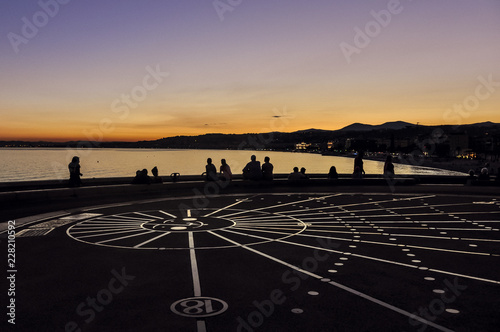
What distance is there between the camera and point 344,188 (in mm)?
24969

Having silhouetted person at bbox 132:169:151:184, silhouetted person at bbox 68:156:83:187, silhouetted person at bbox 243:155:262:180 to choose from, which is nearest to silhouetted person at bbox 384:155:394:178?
silhouetted person at bbox 243:155:262:180

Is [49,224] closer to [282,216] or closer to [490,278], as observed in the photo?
[282,216]

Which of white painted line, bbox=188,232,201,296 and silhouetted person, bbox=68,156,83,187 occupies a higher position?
silhouetted person, bbox=68,156,83,187

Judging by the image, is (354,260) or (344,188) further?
(344,188)

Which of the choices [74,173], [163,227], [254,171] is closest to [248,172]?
[254,171]

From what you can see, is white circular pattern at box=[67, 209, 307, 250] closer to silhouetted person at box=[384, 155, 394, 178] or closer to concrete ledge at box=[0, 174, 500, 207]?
concrete ledge at box=[0, 174, 500, 207]

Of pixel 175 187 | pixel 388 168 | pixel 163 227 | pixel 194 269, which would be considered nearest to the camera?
pixel 194 269

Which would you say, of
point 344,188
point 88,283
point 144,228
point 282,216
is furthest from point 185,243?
point 344,188

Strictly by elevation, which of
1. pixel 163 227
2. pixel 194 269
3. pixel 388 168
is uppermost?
pixel 388 168

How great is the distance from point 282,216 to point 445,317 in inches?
363

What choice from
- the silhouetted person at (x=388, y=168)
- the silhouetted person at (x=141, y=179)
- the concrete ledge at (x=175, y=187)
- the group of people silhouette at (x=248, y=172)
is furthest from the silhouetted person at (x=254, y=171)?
the silhouetted person at (x=388, y=168)

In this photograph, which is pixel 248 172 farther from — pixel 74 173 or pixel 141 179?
pixel 74 173

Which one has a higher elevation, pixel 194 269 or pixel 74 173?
pixel 74 173

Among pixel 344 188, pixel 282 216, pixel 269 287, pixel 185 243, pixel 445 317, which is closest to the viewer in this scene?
pixel 445 317
